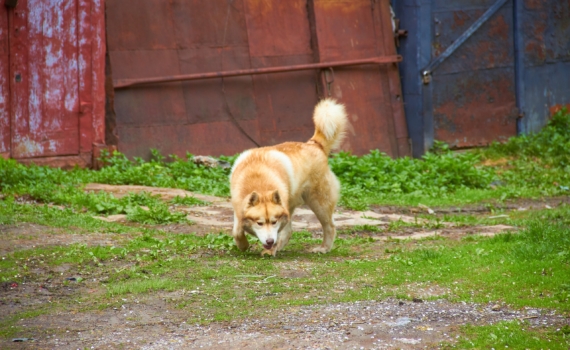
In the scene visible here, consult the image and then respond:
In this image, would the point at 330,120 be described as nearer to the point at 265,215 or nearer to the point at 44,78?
the point at 265,215

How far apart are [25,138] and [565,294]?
328 inches

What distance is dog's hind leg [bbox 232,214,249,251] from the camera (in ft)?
23.3

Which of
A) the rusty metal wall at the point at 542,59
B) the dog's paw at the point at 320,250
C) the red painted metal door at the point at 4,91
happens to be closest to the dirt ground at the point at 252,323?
the dog's paw at the point at 320,250

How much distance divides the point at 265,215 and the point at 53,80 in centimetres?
608

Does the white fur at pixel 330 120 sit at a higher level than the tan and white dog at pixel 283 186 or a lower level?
higher

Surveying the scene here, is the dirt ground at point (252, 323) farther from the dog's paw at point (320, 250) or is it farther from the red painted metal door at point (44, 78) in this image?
the red painted metal door at point (44, 78)

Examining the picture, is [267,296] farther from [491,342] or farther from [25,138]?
[25,138]

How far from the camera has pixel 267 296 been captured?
580 centimetres

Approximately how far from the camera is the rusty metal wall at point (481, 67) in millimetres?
14227

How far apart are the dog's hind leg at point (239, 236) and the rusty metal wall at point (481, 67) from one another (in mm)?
7742

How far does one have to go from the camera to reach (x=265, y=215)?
6.80 metres

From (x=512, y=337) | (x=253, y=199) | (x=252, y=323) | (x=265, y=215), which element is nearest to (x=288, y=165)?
(x=253, y=199)

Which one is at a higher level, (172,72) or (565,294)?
(172,72)

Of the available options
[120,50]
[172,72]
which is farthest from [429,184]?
[120,50]
